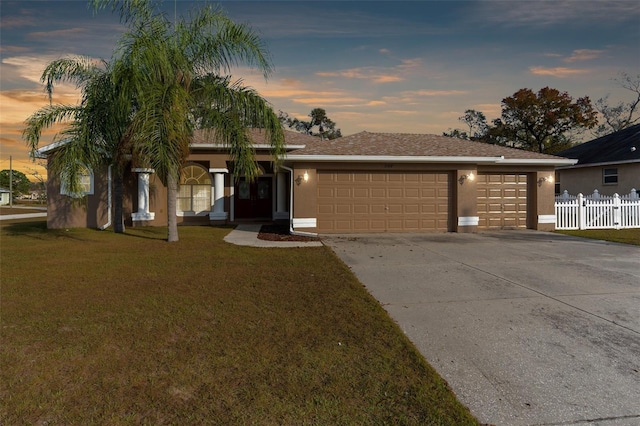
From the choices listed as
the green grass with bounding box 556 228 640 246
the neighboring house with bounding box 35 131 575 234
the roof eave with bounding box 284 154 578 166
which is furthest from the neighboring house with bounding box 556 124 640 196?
the roof eave with bounding box 284 154 578 166

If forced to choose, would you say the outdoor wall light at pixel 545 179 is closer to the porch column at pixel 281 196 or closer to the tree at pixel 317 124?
the porch column at pixel 281 196

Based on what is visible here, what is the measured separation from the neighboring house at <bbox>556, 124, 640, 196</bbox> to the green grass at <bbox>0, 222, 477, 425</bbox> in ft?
66.9

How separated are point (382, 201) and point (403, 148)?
2.35m

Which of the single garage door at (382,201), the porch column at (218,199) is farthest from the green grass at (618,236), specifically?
the porch column at (218,199)

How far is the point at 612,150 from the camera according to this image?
2117 cm

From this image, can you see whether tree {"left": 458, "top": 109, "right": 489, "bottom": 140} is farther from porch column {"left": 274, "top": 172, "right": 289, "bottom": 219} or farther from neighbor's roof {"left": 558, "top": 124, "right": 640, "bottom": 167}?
porch column {"left": 274, "top": 172, "right": 289, "bottom": 219}

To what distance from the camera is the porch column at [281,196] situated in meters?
17.6

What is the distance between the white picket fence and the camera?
15070mm

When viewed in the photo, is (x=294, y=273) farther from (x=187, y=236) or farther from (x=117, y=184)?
(x=117, y=184)

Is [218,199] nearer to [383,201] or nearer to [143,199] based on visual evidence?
[143,199]

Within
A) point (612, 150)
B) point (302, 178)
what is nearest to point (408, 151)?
point (302, 178)

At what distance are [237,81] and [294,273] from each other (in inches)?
266

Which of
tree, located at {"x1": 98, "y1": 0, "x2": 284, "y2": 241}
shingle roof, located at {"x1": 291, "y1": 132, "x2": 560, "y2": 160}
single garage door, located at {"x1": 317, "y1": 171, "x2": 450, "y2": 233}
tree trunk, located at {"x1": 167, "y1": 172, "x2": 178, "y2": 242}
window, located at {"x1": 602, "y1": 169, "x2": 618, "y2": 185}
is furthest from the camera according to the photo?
window, located at {"x1": 602, "y1": 169, "x2": 618, "y2": 185}

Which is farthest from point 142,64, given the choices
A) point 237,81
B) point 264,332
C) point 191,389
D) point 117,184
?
point 191,389
